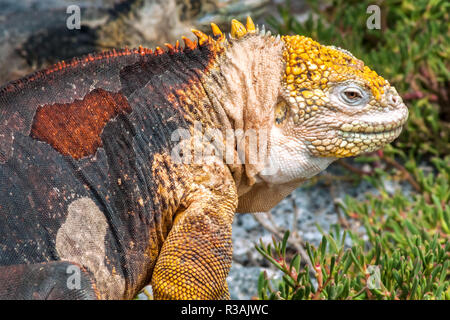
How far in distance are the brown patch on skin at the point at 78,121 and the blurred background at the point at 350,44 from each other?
191cm

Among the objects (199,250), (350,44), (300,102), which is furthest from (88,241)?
(350,44)

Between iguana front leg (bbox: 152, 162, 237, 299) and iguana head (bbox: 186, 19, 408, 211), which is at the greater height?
iguana head (bbox: 186, 19, 408, 211)

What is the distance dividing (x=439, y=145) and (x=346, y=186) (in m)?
0.87

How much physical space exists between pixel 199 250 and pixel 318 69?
109 cm

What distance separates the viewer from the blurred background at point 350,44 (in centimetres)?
466

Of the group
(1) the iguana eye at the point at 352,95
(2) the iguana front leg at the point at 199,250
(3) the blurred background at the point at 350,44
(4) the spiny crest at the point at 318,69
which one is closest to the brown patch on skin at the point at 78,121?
(2) the iguana front leg at the point at 199,250

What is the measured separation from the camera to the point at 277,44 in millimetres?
3180

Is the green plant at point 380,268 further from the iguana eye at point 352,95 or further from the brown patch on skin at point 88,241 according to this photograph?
the brown patch on skin at point 88,241

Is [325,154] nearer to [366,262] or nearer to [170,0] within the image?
[366,262]

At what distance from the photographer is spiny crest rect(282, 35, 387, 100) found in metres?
3.08

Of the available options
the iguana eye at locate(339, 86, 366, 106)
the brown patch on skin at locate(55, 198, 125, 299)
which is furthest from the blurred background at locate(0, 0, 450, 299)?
the brown patch on skin at locate(55, 198, 125, 299)

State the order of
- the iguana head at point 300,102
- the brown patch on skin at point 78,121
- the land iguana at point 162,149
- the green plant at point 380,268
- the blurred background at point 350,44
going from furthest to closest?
the blurred background at point 350,44
the green plant at point 380,268
the iguana head at point 300,102
the brown patch on skin at point 78,121
the land iguana at point 162,149

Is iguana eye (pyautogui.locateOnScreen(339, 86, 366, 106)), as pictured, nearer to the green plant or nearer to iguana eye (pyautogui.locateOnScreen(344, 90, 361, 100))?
iguana eye (pyautogui.locateOnScreen(344, 90, 361, 100))

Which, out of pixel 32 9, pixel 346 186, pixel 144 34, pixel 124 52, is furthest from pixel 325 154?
pixel 32 9
